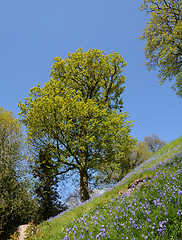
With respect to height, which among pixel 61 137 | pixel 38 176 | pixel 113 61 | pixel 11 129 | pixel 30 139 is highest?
pixel 113 61

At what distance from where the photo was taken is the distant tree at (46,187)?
57.0 feet

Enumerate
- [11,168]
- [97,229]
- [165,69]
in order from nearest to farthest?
[97,229] → [11,168] → [165,69]

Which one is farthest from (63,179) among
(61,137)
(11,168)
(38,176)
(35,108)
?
(35,108)

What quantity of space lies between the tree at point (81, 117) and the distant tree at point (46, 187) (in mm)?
947

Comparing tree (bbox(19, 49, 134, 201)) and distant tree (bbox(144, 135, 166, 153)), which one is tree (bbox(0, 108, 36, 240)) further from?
distant tree (bbox(144, 135, 166, 153))

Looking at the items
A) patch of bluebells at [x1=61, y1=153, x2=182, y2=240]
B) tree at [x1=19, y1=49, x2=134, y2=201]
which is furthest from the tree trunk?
patch of bluebells at [x1=61, y1=153, x2=182, y2=240]

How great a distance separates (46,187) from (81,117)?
8027mm

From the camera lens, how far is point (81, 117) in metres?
17.2

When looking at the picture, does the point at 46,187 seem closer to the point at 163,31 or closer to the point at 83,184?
the point at 83,184

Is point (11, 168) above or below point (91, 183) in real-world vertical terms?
above

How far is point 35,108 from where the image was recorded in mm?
16625

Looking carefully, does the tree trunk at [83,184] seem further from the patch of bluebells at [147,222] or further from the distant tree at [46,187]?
the patch of bluebells at [147,222]

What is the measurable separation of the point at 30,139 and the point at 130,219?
48.9 ft

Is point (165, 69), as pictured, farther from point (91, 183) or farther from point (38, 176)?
point (38, 176)
